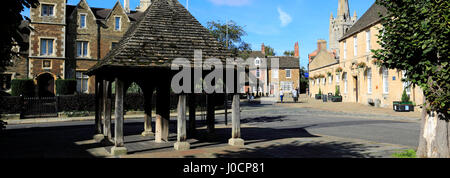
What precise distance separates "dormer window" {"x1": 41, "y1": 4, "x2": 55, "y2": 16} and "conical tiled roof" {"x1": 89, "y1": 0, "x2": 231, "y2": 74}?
25984 mm

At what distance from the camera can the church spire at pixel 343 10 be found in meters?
65.4

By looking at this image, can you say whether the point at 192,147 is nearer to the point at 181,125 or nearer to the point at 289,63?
the point at 181,125

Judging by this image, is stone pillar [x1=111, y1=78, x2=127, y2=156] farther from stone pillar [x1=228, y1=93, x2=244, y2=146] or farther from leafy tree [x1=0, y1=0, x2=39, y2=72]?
stone pillar [x1=228, y1=93, x2=244, y2=146]

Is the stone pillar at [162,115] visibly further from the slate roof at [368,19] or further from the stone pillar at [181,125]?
the slate roof at [368,19]

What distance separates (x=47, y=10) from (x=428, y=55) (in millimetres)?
34021

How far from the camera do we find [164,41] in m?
9.30

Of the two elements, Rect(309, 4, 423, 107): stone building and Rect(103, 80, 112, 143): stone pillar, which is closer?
Rect(103, 80, 112, 143): stone pillar

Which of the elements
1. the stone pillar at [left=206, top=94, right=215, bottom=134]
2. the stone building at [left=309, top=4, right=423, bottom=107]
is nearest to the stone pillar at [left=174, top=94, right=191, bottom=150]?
the stone pillar at [left=206, top=94, right=215, bottom=134]

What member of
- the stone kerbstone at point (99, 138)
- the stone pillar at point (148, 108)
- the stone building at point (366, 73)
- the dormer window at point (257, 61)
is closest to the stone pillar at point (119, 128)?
the stone kerbstone at point (99, 138)

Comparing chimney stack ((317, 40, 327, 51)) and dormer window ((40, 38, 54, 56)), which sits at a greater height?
chimney stack ((317, 40, 327, 51))

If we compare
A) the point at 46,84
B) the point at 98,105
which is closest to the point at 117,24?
the point at 46,84

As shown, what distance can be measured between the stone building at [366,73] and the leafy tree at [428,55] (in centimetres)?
1589

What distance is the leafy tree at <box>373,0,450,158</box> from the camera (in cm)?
622
